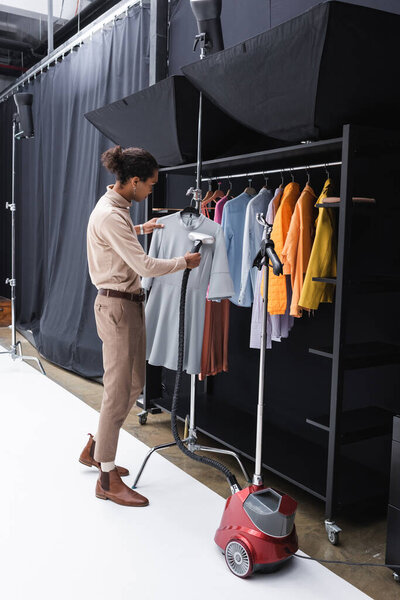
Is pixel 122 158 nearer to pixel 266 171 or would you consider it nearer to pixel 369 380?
pixel 266 171

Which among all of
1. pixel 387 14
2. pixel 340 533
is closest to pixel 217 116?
pixel 387 14

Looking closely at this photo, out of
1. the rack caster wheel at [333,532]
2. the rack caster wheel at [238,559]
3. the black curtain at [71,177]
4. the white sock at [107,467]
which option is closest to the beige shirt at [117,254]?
the white sock at [107,467]

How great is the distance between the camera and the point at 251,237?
299cm

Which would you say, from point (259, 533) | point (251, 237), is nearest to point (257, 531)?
point (259, 533)

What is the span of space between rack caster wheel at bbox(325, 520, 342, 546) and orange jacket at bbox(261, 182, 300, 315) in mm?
954

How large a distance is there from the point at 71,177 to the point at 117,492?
12.1 feet

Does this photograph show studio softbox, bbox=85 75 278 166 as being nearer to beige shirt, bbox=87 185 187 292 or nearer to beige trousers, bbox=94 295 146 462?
beige shirt, bbox=87 185 187 292

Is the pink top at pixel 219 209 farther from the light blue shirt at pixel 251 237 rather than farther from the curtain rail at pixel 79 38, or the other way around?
the curtain rail at pixel 79 38

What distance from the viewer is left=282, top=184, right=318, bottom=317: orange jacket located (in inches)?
103

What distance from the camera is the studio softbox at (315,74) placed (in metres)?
1.91

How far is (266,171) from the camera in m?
3.15

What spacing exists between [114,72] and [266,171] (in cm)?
209

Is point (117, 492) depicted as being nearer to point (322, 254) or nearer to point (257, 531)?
point (257, 531)

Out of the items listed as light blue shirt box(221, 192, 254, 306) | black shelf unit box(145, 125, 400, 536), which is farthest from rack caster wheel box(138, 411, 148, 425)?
light blue shirt box(221, 192, 254, 306)
